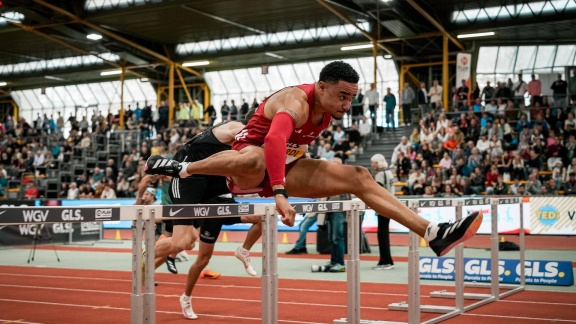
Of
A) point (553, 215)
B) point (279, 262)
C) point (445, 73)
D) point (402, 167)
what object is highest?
point (445, 73)

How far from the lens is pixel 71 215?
3.90 meters

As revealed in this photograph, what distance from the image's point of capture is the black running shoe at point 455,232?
4.93 m

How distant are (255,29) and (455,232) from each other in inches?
1163

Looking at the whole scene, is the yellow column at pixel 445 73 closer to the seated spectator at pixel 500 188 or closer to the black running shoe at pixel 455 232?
the seated spectator at pixel 500 188

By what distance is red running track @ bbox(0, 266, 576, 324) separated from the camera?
25.4ft

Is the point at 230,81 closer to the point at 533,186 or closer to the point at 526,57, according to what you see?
the point at 526,57

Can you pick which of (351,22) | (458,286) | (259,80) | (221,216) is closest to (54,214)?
(221,216)

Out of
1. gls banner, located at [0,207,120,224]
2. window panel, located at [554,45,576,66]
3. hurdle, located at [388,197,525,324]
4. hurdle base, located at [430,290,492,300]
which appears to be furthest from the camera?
A: window panel, located at [554,45,576,66]

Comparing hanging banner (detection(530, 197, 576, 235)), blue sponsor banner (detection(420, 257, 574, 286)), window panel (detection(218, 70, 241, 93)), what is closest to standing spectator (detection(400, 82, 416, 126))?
hanging banner (detection(530, 197, 576, 235))

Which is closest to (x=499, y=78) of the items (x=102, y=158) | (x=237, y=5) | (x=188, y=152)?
(x=237, y=5)

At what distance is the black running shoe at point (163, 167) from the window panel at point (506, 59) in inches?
1276

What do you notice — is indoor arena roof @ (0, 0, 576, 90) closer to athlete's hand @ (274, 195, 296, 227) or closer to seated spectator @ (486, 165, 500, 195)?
seated spectator @ (486, 165, 500, 195)

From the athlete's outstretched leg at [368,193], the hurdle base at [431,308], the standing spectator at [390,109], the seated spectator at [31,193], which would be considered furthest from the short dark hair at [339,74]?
the seated spectator at [31,193]

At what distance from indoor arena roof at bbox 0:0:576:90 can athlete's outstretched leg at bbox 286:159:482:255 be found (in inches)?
858
